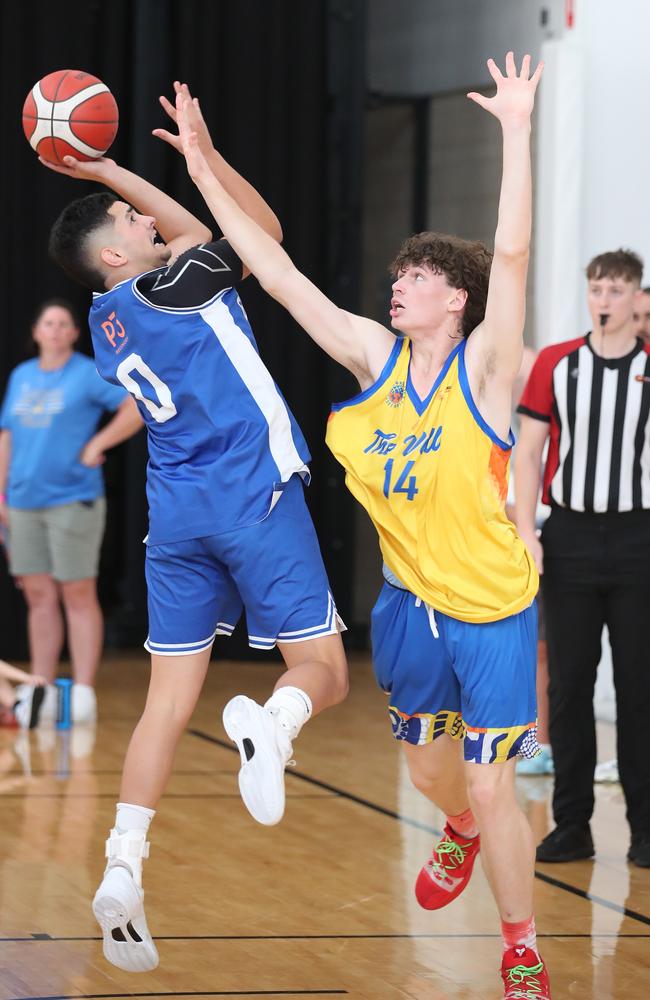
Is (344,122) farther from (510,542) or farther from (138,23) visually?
(510,542)

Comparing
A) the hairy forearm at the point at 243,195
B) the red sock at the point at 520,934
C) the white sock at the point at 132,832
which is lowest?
the red sock at the point at 520,934

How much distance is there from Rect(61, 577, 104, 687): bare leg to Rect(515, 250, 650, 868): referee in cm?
276

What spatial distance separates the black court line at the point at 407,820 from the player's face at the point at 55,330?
5.88ft

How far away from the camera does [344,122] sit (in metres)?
8.78

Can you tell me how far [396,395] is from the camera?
10.5 feet

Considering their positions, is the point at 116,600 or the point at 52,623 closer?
the point at 52,623

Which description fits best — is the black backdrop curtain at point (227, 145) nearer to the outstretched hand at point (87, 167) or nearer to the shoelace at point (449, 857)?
the outstretched hand at point (87, 167)

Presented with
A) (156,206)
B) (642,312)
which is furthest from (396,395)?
(642,312)

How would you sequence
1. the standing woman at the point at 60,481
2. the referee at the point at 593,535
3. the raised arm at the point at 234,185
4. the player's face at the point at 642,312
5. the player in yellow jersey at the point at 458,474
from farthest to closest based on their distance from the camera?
the standing woman at the point at 60,481, the player's face at the point at 642,312, the referee at the point at 593,535, the raised arm at the point at 234,185, the player in yellow jersey at the point at 458,474

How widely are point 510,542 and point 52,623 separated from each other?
4.13 meters

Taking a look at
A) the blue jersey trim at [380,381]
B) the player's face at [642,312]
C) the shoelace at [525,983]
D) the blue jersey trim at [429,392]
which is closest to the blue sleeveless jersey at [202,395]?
the blue jersey trim at [380,381]

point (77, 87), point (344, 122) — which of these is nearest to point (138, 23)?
point (344, 122)

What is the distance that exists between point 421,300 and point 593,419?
4.82ft

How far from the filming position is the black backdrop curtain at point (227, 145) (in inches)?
333
